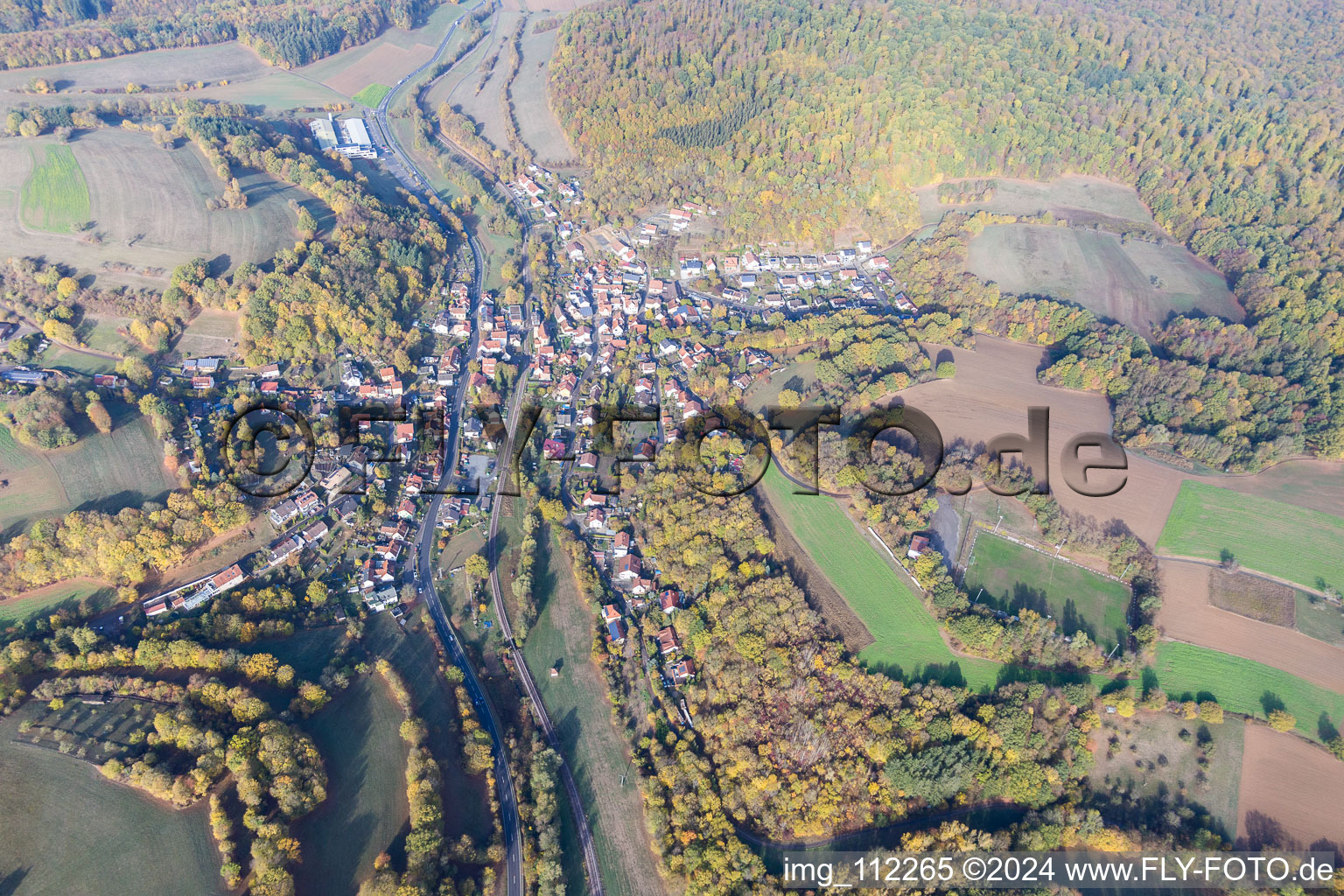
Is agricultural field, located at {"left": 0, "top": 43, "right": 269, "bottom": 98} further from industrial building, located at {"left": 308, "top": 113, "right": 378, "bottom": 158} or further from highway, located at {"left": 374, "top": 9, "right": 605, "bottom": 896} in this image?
highway, located at {"left": 374, "top": 9, "right": 605, "bottom": 896}

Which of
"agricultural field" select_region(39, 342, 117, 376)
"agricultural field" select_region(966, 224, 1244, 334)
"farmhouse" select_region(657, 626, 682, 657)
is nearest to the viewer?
"farmhouse" select_region(657, 626, 682, 657)

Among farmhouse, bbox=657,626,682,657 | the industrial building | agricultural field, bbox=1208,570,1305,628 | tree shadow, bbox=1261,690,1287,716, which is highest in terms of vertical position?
the industrial building

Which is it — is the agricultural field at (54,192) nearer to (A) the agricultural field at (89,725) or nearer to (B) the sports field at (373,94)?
(B) the sports field at (373,94)

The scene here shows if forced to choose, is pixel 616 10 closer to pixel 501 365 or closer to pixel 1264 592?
pixel 501 365

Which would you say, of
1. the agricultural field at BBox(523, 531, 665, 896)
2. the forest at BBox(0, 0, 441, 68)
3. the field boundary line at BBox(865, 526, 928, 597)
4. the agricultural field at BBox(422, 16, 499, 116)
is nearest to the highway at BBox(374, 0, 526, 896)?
the agricultural field at BBox(523, 531, 665, 896)

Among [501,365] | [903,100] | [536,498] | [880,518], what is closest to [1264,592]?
[880,518]

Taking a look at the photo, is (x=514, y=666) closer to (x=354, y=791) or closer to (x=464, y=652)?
(x=464, y=652)

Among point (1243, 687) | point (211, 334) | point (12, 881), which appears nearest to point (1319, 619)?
point (1243, 687)
